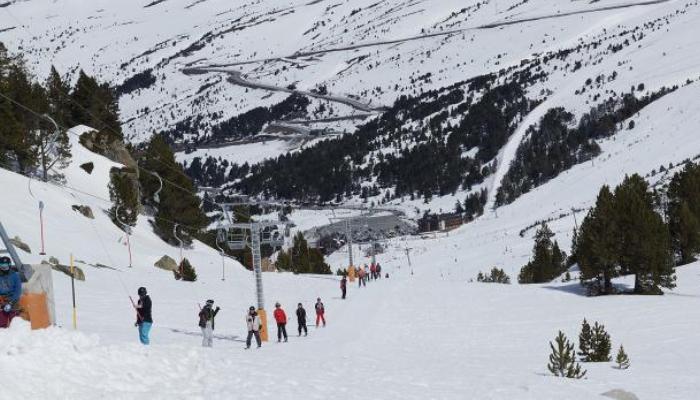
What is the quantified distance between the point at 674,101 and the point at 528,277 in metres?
98.3

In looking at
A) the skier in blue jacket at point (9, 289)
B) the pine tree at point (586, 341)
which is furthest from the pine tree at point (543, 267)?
the skier in blue jacket at point (9, 289)

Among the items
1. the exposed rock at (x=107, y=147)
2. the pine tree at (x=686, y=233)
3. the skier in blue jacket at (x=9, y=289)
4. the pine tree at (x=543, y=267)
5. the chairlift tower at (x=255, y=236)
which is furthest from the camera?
the exposed rock at (x=107, y=147)

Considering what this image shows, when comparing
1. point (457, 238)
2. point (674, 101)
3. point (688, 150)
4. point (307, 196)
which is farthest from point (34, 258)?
point (307, 196)

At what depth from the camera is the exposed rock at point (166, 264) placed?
150 ft

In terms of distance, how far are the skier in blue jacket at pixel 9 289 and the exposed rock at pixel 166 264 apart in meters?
33.0

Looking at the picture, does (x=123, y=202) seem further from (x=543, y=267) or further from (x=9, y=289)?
(x=9, y=289)

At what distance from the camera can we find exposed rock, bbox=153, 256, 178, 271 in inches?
1796

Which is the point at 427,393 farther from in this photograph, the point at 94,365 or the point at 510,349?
the point at 510,349

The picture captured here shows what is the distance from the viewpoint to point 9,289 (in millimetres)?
13008

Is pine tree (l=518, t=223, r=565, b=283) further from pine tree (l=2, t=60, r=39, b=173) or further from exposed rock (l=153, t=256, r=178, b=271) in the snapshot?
pine tree (l=2, t=60, r=39, b=173)

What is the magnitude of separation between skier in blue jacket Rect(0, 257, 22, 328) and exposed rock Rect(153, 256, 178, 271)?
3302 centimetres

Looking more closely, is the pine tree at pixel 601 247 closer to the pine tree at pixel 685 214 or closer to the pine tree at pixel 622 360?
the pine tree at pixel 685 214

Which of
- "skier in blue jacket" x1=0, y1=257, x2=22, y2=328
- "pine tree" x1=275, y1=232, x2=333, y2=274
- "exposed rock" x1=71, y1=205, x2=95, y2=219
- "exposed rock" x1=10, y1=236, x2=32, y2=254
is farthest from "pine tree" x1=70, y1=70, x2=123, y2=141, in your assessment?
"skier in blue jacket" x1=0, y1=257, x2=22, y2=328

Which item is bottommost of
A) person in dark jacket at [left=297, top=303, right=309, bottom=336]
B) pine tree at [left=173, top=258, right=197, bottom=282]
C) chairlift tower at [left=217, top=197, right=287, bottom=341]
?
person in dark jacket at [left=297, top=303, right=309, bottom=336]
